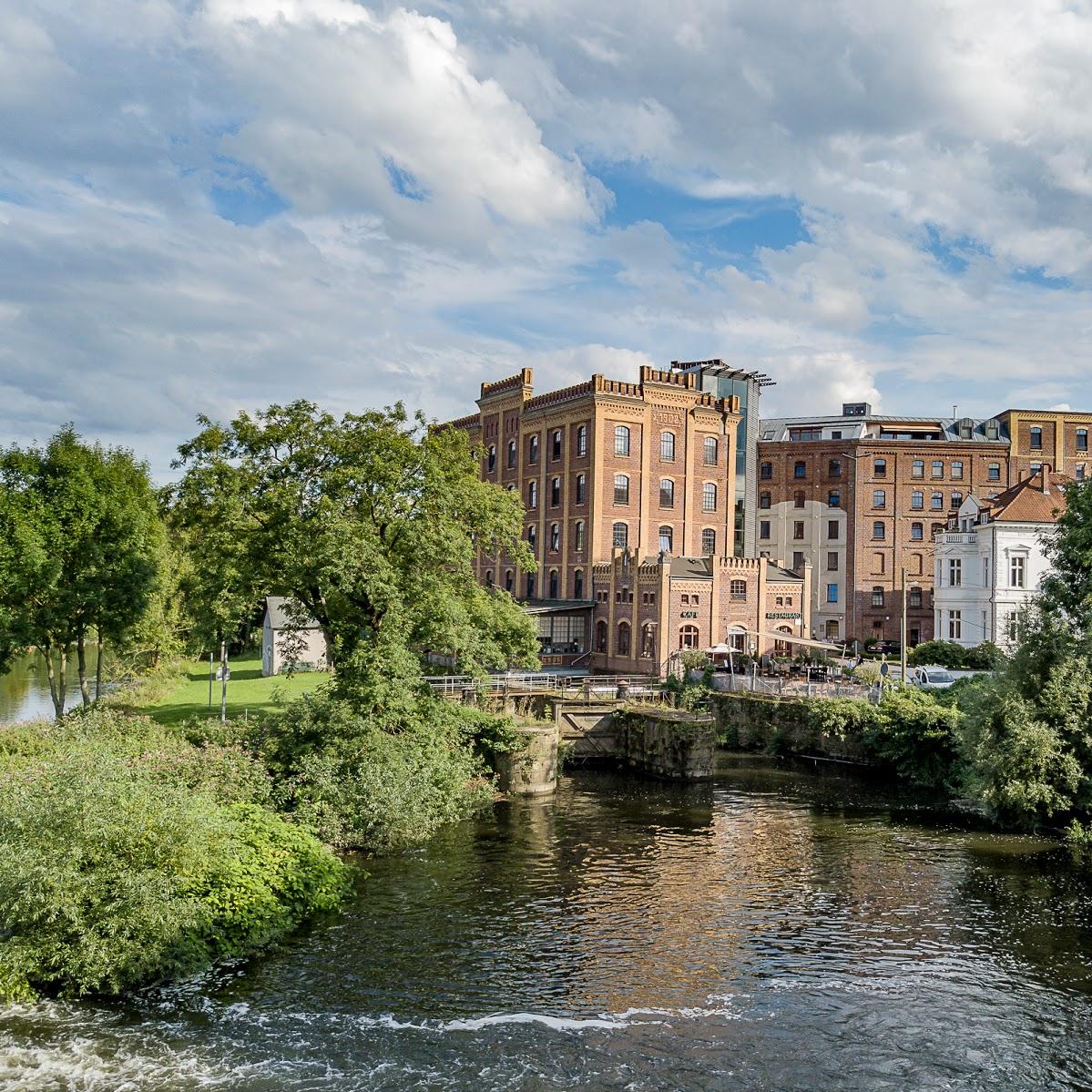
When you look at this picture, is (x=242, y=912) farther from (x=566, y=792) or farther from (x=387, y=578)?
(x=566, y=792)

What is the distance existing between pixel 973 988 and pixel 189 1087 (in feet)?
44.1

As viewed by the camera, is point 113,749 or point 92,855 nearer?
point 92,855

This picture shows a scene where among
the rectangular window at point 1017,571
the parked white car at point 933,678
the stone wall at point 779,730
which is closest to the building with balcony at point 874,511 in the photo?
the rectangular window at point 1017,571

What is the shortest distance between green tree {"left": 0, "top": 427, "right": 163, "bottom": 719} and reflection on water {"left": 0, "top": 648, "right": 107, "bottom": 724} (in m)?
5.93

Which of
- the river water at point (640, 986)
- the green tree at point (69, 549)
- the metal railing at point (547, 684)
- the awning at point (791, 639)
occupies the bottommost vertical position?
the river water at point (640, 986)

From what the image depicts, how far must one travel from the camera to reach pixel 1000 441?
79.1m

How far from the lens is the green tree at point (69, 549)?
118 feet

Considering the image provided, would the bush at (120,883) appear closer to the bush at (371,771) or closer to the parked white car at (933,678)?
the bush at (371,771)

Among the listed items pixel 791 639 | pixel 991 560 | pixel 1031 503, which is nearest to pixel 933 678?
pixel 791 639

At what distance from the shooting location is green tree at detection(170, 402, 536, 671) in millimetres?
28891

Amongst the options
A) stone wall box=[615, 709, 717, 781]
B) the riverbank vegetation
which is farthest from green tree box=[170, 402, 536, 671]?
stone wall box=[615, 709, 717, 781]

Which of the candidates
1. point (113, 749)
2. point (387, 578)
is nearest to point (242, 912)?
point (113, 749)

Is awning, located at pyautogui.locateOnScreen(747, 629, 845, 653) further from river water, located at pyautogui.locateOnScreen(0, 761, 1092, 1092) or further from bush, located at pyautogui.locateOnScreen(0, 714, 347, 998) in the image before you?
bush, located at pyautogui.locateOnScreen(0, 714, 347, 998)

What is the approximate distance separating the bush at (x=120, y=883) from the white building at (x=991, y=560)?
49433mm
